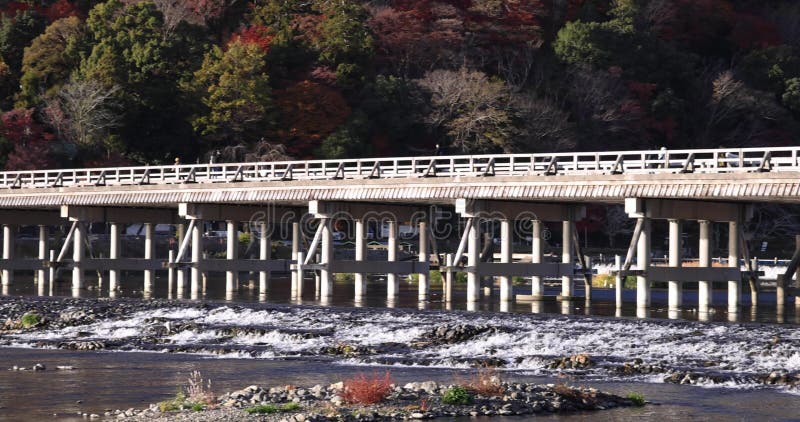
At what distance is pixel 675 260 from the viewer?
51250 millimetres

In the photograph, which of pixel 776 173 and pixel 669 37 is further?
pixel 669 37

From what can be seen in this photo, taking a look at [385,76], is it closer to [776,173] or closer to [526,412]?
[776,173]

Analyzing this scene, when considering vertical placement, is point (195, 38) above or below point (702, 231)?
above

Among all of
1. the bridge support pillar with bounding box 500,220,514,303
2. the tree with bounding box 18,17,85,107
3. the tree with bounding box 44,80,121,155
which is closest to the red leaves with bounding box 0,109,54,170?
the tree with bounding box 44,80,121,155

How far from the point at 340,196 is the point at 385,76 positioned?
39.5 m

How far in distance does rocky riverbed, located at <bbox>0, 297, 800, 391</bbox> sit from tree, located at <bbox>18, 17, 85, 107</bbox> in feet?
145

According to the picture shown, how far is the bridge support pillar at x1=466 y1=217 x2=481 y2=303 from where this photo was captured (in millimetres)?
54281

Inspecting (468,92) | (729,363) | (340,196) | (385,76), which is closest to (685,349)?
(729,363)

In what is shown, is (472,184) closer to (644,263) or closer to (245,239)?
(644,263)

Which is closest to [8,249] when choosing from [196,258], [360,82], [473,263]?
[196,258]

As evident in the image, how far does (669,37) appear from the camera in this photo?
10625cm

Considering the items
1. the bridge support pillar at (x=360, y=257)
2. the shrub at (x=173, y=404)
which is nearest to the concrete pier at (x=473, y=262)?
the bridge support pillar at (x=360, y=257)

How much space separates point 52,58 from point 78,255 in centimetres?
2858

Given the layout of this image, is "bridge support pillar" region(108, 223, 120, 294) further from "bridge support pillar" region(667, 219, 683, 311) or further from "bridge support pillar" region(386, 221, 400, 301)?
"bridge support pillar" region(667, 219, 683, 311)
